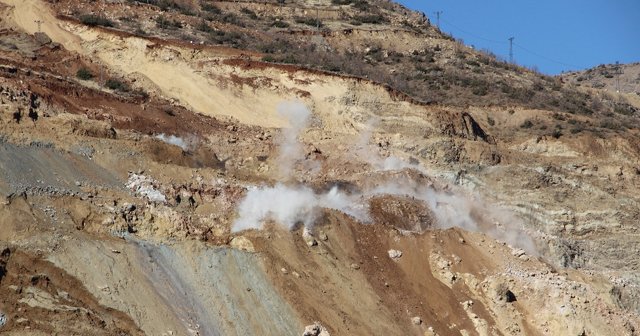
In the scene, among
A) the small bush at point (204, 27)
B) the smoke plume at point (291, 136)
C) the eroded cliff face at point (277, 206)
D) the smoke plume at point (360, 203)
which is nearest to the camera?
the eroded cliff face at point (277, 206)

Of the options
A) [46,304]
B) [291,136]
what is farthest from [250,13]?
[46,304]

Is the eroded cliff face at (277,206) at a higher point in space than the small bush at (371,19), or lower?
lower

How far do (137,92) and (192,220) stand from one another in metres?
12.8

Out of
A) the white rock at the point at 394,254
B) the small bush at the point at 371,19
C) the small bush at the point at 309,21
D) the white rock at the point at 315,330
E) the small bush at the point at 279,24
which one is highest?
the small bush at the point at 371,19

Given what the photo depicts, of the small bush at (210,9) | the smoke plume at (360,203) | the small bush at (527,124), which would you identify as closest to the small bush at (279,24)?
the small bush at (210,9)

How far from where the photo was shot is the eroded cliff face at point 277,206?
2202cm

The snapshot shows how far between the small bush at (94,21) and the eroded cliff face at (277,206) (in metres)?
0.73

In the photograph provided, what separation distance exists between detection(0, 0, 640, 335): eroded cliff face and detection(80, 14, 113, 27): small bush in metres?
0.73

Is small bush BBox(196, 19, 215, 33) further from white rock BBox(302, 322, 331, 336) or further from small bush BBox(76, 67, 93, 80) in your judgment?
white rock BBox(302, 322, 331, 336)

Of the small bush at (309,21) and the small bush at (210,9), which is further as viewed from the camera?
the small bush at (309,21)

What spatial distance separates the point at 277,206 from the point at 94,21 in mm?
19061

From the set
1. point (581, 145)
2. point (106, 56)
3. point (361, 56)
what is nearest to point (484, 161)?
point (581, 145)

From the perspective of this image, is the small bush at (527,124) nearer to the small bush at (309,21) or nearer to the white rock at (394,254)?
the small bush at (309,21)

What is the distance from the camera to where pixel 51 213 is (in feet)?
74.3
